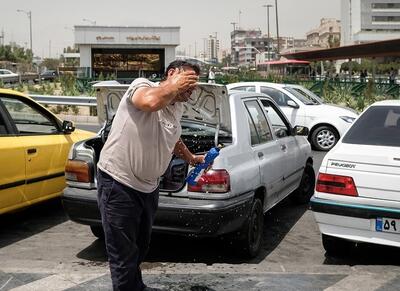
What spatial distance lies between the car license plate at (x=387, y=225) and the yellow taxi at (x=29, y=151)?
3.47 metres

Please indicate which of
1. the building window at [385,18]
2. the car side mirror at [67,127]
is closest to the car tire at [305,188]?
the car side mirror at [67,127]

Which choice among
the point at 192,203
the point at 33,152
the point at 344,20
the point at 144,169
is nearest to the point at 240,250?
the point at 192,203

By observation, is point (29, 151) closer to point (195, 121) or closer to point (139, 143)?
point (195, 121)

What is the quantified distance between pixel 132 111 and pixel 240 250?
2.34 m

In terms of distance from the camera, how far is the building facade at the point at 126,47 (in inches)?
1957

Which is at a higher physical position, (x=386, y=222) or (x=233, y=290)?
(x=386, y=222)

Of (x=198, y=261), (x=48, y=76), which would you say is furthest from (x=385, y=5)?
(x=198, y=261)

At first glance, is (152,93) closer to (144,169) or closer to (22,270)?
(144,169)

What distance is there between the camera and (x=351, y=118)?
12891 mm

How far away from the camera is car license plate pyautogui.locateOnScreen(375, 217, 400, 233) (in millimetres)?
4520

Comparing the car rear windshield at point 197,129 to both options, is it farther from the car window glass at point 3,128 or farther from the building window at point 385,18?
the building window at point 385,18

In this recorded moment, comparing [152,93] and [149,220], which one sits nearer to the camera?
[152,93]

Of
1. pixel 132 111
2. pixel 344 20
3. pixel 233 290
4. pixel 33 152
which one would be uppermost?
pixel 344 20

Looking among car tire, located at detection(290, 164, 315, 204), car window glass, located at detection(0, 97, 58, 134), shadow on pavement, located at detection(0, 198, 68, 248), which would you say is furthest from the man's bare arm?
car tire, located at detection(290, 164, 315, 204)
